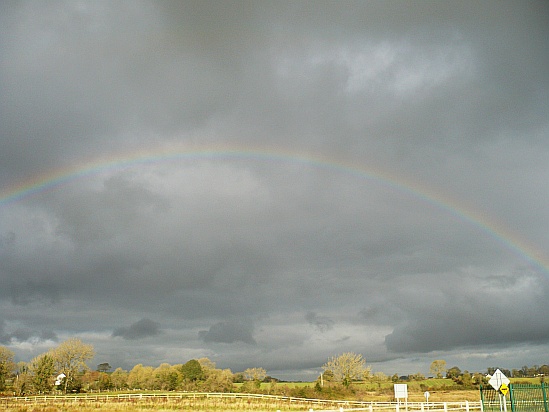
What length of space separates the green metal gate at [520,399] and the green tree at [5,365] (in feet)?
325

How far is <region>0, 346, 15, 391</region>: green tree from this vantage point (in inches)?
4135

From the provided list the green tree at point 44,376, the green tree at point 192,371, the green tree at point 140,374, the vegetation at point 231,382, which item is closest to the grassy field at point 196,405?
the vegetation at point 231,382

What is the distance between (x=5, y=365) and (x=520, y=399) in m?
104

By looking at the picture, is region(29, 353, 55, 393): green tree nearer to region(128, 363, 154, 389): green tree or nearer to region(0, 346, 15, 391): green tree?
region(0, 346, 15, 391): green tree

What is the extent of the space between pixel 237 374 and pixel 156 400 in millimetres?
74916

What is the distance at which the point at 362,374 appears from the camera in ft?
342

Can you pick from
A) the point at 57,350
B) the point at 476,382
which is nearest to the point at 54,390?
the point at 57,350

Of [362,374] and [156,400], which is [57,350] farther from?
[362,374]

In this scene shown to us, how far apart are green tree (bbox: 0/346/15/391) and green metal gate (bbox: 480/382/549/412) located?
99.0 m

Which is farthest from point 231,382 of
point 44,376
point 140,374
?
point 140,374

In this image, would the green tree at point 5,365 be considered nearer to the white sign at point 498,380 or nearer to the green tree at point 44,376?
the green tree at point 44,376

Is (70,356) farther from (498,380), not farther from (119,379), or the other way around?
(498,380)

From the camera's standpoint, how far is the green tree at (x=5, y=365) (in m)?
105

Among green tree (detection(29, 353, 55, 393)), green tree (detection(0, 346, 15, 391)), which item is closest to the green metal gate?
green tree (detection(29, 353, 55, 393))
